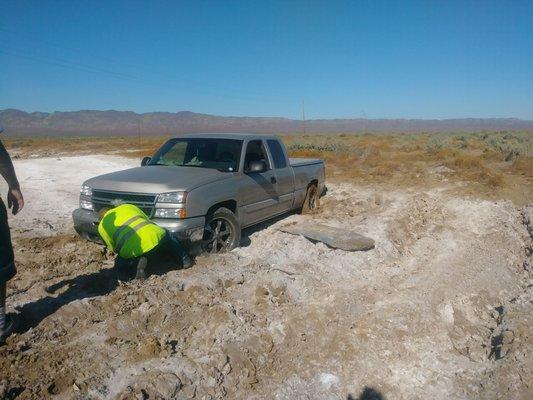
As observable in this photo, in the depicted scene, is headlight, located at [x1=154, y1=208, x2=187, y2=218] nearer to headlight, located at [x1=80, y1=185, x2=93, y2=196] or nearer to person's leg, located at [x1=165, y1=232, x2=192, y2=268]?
person's leg, located at [x1=165, y1=232, x2=192, y2=268]

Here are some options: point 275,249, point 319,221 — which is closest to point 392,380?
point 275,249

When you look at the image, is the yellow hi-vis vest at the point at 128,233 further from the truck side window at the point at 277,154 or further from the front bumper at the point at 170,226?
the truck side window at the point at 277,154

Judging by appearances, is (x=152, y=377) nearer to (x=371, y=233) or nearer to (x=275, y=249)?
(x=275, y=249)

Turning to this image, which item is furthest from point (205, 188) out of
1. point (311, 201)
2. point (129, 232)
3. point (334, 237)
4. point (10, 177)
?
point (311, 201)

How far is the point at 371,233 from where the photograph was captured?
24.2 ft

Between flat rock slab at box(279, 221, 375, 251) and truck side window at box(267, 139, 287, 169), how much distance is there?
1.15 metres

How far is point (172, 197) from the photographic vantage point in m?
5.22

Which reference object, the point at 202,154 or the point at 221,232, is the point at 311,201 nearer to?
the point at 202,154

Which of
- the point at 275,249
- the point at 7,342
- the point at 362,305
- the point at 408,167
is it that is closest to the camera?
the point at 7,342

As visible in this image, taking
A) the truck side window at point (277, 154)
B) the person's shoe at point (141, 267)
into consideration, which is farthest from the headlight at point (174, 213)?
the truck side window at point (277, 154)

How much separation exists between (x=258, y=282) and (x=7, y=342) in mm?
2600

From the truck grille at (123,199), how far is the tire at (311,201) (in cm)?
405

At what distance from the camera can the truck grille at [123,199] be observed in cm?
528

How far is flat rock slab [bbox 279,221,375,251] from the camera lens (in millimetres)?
6395
